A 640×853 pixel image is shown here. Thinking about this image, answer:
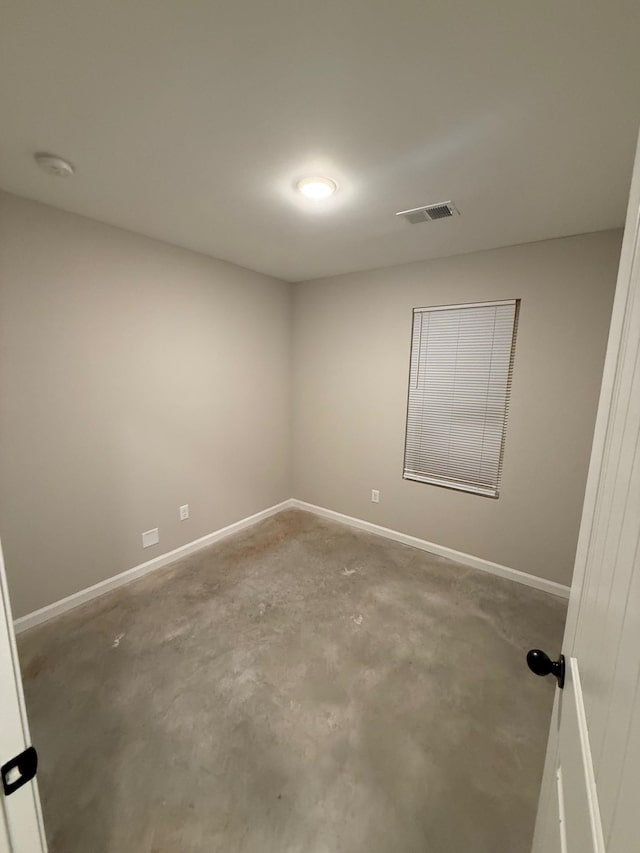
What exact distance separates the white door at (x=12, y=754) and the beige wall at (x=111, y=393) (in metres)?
1.86

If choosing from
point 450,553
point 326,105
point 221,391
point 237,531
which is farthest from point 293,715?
point 326,105

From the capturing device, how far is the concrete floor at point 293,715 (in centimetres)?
120

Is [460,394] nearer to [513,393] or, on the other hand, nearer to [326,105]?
[513,393]

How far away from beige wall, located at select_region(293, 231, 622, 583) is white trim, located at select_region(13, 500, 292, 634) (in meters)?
0.94

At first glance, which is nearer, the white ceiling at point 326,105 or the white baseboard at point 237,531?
the white ceiling at point 326,105

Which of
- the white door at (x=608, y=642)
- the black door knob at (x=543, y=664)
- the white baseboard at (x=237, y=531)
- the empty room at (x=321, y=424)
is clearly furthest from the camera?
the white baseboard at (x=237, y=531)

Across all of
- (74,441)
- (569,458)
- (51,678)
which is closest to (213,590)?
(51,678)

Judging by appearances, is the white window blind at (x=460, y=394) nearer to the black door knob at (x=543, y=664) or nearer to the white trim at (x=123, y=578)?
the white trim at (x=123, y=578)

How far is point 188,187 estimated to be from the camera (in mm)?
1762

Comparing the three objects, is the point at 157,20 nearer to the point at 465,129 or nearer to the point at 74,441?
the point at 465,129

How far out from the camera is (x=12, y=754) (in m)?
0.56

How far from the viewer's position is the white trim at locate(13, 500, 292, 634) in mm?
2121

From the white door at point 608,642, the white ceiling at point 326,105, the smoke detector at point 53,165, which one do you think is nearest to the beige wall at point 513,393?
the white ceiling at point 326,105

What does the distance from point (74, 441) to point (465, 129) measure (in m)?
2.58
